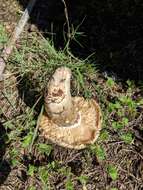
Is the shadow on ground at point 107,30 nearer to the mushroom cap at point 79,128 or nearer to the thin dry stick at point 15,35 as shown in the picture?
the thin dry stick at point 15,35

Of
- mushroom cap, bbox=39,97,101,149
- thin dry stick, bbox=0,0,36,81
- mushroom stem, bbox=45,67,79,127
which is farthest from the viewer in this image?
thin dry stick, bbox=0,0,36,81

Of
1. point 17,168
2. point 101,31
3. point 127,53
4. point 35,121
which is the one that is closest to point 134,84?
point 127,53

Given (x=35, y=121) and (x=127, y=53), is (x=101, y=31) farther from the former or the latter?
(x=35, y=121)

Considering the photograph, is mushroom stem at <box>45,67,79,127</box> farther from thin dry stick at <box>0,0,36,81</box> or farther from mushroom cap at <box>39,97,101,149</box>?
thin dry stick at <box>0,0,36,81</box>

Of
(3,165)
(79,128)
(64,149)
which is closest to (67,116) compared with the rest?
(79,128)

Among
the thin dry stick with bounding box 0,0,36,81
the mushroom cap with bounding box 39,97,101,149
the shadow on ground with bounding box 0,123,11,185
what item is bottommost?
Answer: the shadow on ground with bounding box 0,123,11,185

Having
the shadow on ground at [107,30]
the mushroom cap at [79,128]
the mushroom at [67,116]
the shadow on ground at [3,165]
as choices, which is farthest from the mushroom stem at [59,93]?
the shadow on ground at [107,30]

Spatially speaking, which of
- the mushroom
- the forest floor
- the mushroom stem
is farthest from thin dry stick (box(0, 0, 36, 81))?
the mushroom stem
